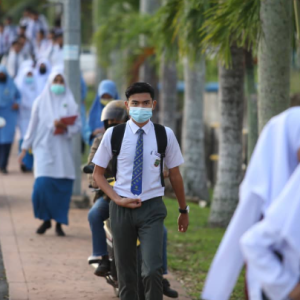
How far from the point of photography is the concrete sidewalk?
6738 millimetres

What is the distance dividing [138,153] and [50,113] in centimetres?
412

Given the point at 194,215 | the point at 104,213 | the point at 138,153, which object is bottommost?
the point at 194,215

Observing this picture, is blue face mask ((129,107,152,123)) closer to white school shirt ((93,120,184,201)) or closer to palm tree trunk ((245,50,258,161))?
white school shirt ((93,120,184,201))

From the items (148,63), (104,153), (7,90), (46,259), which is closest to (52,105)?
(46,259)

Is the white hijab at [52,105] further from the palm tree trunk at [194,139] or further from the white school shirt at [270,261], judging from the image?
the white school shirt at [270,261]

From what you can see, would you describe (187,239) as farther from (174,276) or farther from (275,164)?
(275,164)

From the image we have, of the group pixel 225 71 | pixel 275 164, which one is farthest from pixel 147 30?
pixel 275 164

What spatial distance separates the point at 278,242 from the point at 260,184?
255 millimetres

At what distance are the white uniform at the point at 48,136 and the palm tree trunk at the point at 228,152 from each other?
6.59 feet

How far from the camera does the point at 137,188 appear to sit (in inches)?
206

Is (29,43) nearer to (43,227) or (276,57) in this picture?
(43,227)

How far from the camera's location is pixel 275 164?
328 centimetres

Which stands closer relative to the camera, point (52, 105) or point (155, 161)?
point (155, 161)

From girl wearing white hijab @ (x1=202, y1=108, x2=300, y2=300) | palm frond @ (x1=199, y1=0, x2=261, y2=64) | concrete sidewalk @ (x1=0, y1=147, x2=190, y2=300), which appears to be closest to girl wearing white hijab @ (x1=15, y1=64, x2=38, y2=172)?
concrete sidewalk @ (x1=0, y1=147, x2=190, y2=300)
